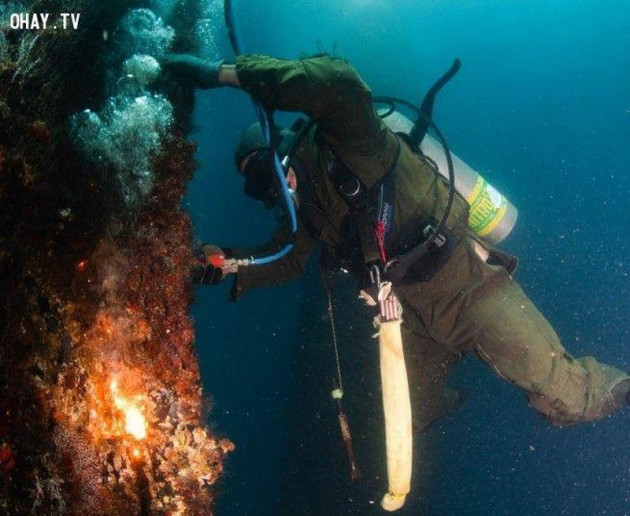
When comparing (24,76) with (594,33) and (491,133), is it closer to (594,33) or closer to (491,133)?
(491,133)

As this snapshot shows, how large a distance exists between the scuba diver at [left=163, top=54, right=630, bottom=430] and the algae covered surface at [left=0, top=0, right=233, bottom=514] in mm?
572

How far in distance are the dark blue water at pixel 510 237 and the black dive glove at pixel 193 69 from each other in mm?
2294

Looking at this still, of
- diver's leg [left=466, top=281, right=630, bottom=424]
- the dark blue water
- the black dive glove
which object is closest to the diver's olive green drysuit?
diver's leg [left=466, top=281, right=630, bottom=424]

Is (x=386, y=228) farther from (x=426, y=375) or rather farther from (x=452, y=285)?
(x=426, y=375)

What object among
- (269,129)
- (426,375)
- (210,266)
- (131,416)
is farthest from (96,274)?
(426,375)

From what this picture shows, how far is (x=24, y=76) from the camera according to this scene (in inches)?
78.6

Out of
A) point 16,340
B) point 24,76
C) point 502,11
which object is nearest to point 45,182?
point 24,76

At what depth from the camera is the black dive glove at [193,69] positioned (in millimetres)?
2723

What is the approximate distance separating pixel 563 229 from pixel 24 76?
1158 centimetres

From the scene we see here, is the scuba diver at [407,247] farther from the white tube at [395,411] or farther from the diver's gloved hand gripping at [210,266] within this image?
the white tube at [395,411]

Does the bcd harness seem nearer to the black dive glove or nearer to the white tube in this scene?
the white tube

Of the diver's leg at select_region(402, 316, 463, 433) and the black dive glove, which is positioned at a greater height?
the black dive glove

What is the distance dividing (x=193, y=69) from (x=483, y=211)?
338cm

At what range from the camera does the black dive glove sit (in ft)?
8.93
